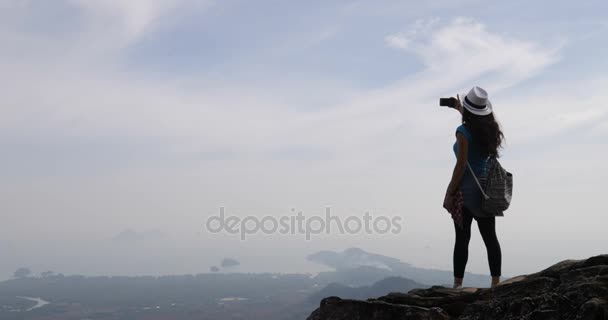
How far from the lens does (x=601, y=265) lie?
7.04 metres

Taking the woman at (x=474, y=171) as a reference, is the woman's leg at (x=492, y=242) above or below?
below

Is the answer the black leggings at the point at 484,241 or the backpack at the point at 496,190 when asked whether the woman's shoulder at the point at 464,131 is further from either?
the black leggings at the point at 484,241

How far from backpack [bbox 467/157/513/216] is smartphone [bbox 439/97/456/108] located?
111 centimetres

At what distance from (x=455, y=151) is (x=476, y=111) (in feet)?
2.31

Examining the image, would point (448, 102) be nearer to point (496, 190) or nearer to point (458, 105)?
point (458, 105)

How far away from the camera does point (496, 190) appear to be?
7.87 meters

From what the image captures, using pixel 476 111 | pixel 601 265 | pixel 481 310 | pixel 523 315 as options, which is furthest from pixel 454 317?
pixel 476 111

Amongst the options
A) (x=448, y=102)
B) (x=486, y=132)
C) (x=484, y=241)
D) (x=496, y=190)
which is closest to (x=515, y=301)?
(x=484, y=241)

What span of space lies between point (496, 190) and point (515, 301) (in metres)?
2.07

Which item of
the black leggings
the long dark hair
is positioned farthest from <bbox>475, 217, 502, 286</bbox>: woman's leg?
the long dark hair

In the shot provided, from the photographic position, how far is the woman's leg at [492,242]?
26.3 feet

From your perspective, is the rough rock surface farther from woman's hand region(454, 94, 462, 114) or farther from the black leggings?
woman's hand region(454, 94, 462, 114)

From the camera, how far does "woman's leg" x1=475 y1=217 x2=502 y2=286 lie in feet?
26.3

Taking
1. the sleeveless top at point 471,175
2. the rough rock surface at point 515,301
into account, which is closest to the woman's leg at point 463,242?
the sleeveless top at point 471,175
